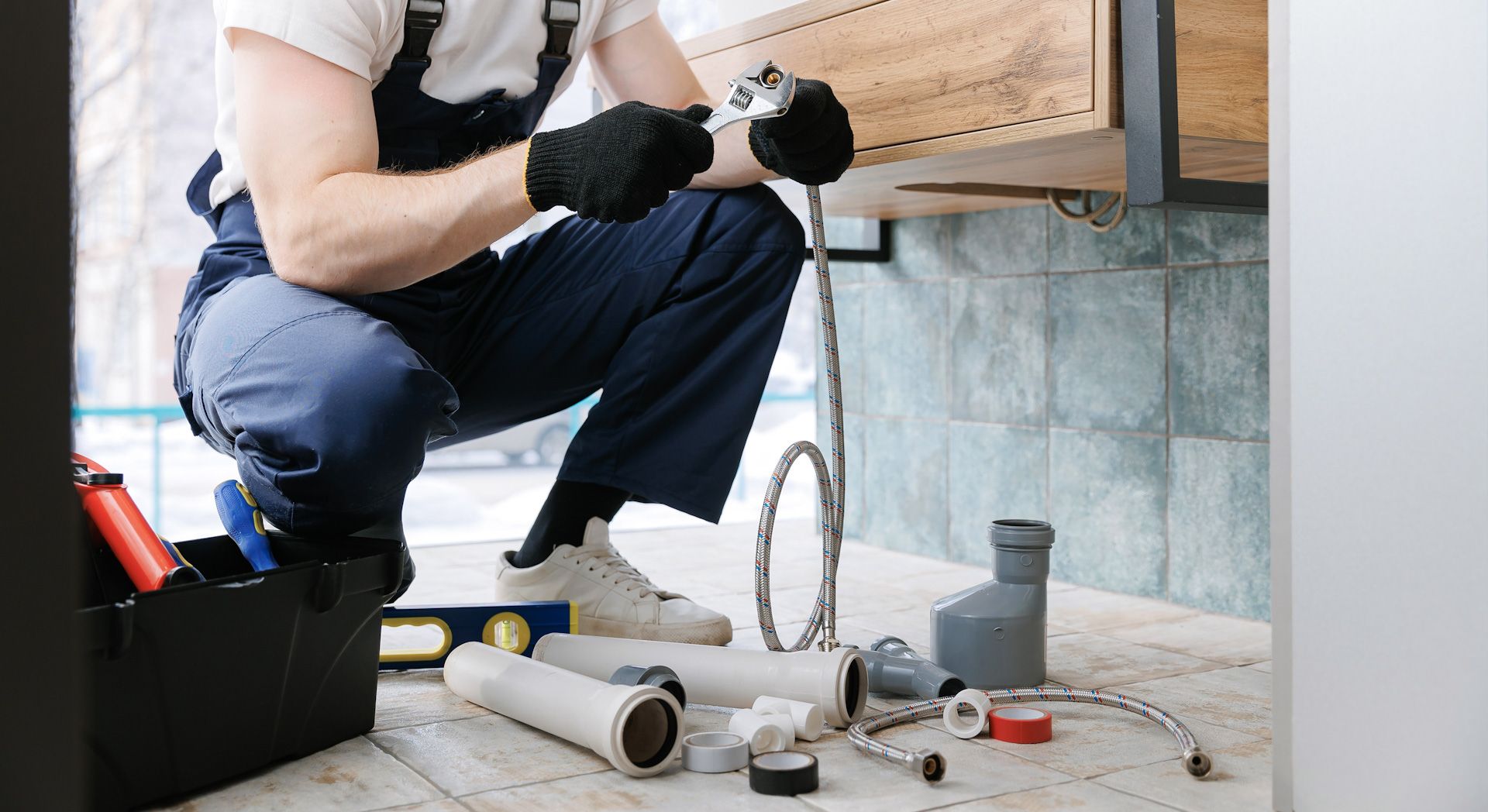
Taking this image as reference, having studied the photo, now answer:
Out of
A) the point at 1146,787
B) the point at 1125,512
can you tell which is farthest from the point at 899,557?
the point at 1146,787

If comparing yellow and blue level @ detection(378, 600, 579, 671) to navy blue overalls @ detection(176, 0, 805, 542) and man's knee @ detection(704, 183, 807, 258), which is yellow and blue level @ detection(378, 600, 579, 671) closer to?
navy blue overalls @ detection(176, 0, 805, 542)

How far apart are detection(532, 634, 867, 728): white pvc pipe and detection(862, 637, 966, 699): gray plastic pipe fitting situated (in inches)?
3.3

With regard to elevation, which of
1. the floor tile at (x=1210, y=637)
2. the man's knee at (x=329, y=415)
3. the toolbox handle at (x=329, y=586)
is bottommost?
the floor tile at (x=1210, y=637)

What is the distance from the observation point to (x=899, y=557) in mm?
2289

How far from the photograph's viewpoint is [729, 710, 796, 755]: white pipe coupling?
101 cm

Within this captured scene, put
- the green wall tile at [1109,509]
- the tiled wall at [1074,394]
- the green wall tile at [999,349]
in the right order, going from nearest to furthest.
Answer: the tiled wall at [1074,394] → the green wall tile at [1109,509] → the green wall tile at [999,349]

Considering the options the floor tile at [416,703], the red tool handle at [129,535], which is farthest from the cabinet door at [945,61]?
the red tool handle at [129,535]

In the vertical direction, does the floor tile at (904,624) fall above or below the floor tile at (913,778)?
above

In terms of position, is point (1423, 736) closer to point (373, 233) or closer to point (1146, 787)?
point (1146, 787)

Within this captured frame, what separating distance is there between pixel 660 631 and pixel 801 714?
393 mm

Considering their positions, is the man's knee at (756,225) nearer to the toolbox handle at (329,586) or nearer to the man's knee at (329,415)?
the man's knee at (329,415)

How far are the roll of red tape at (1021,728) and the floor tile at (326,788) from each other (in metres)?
0.49

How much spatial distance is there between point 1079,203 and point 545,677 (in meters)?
1.30

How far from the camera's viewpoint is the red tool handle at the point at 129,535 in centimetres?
96
